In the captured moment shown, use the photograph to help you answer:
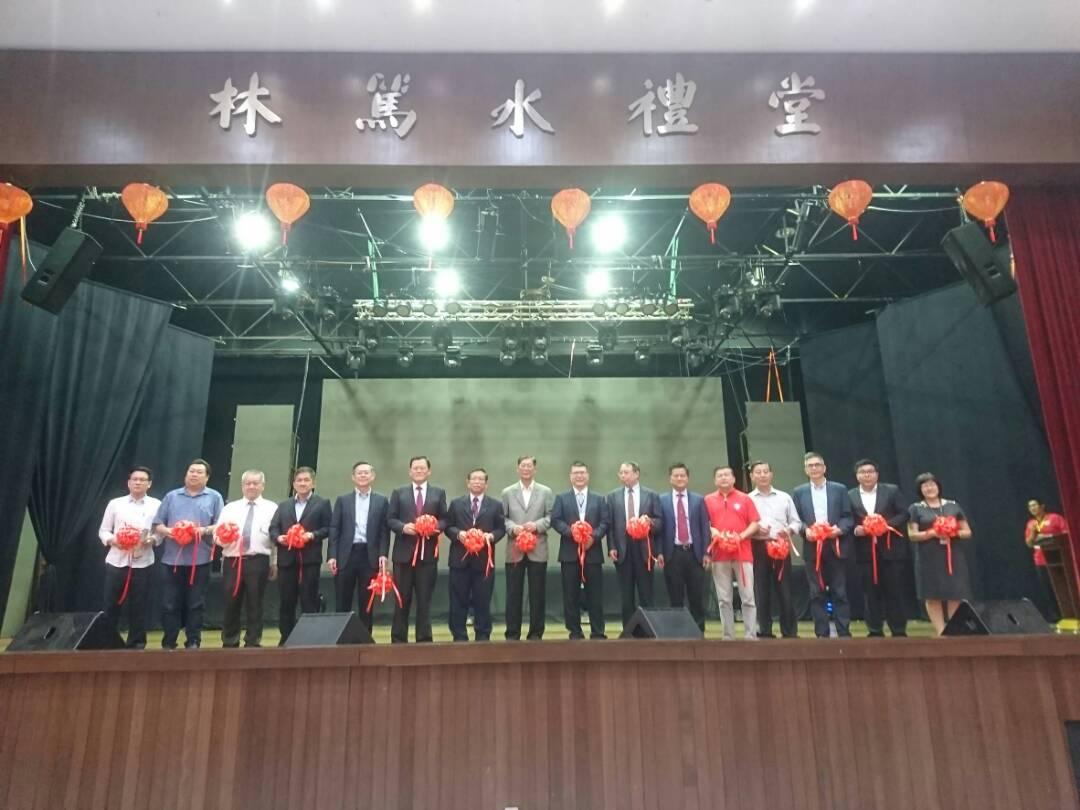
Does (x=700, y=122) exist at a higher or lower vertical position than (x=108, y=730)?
higher

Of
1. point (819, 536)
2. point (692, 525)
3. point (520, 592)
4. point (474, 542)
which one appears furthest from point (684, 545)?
point (474, 542)

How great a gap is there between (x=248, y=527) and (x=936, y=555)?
4.42 metres

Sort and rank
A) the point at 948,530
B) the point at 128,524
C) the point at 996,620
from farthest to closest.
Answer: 1. the point at 948,530
2. the point at 128,524
3. the point at 996,620

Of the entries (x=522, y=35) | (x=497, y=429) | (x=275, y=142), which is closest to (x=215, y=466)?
(x=497, y=429)

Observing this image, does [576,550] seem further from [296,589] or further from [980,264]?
[980,264]

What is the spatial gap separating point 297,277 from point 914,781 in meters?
5.86

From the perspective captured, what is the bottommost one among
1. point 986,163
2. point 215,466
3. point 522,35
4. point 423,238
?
point 215,466

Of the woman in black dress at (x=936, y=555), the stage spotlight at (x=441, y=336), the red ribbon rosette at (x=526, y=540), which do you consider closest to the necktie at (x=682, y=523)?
the red ribbon rosette at (x=526, y=540)

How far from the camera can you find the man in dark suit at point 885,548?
13.6 feet

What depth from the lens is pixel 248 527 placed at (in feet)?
14.0

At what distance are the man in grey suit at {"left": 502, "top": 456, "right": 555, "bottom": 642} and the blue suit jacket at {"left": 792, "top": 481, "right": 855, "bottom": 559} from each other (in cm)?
167

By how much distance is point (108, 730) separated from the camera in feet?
8.17

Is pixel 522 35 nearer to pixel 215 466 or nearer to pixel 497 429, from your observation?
pixel 497 429

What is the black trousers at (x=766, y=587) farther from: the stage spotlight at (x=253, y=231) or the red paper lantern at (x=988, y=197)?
the stage spotlight at (x=253, y=231)
